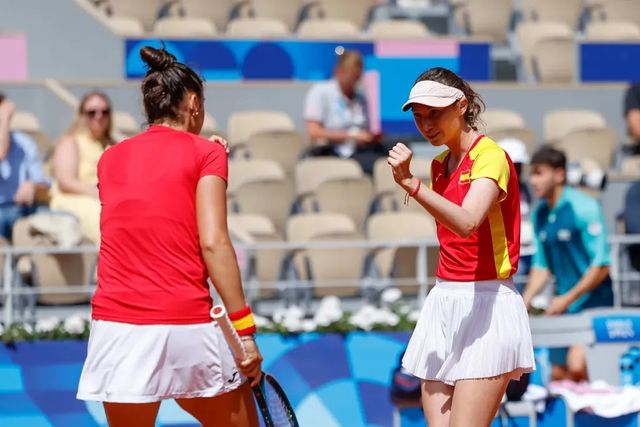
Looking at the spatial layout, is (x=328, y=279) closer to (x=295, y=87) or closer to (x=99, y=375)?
(x=295, y=87)

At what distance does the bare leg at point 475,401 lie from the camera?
172 inches

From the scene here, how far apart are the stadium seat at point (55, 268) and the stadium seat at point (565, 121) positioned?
4527 millimetres

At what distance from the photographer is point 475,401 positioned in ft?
14.4

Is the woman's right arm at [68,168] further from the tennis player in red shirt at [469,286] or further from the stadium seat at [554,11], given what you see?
the stadium seat at [554,11]

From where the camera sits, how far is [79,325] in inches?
287

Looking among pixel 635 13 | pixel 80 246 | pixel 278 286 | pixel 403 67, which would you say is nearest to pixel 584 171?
pixel 403 67

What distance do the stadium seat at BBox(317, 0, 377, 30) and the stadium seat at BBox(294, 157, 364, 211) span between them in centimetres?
414

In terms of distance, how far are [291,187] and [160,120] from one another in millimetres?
4770

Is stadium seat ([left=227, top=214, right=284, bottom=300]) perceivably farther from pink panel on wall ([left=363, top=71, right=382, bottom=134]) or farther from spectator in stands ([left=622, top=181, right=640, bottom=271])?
spectator in stands ([left=622, top=181, right=640, bottom=271])

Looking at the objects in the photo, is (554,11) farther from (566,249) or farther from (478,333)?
(478,333)

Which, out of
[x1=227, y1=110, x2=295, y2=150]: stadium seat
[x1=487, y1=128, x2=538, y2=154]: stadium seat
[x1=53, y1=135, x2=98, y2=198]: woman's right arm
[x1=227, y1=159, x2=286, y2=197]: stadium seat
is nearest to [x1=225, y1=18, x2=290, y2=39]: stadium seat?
[x1=227, y1=110, x2=295, y2=150]: stadium seat

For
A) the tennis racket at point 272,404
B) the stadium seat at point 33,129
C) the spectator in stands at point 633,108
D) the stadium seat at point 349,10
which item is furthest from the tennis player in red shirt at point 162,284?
the stadium seat at point 349,10

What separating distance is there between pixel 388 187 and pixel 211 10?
431 centimetres

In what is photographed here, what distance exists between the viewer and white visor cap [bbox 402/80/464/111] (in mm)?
4316
